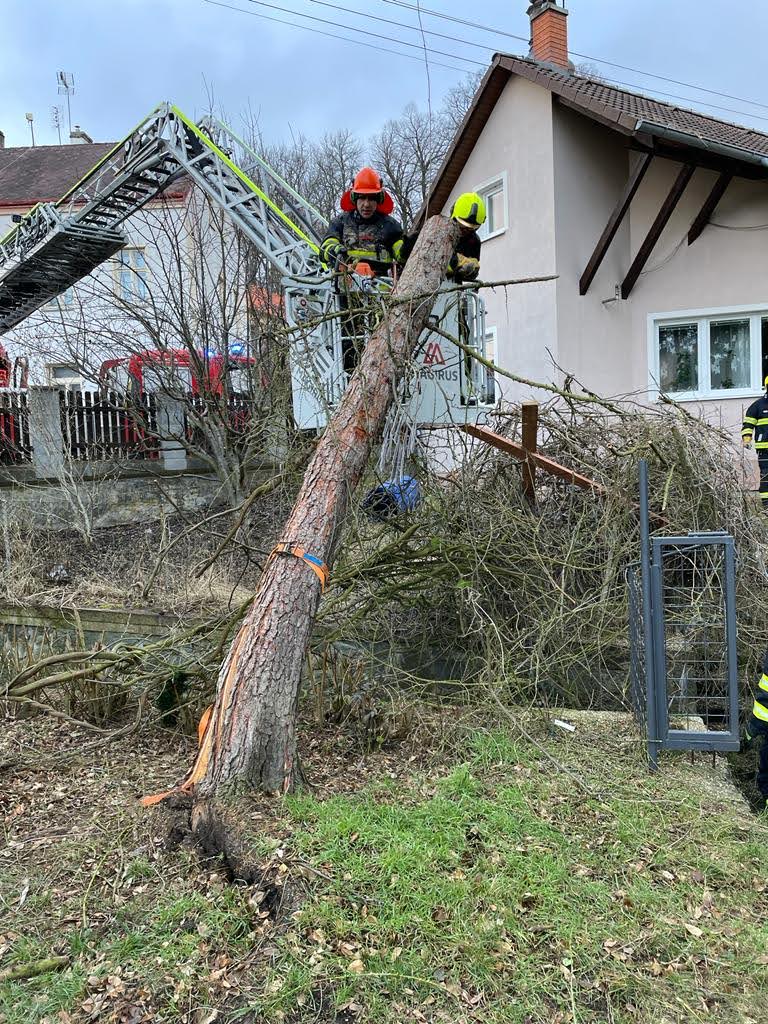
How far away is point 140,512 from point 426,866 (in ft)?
26.2

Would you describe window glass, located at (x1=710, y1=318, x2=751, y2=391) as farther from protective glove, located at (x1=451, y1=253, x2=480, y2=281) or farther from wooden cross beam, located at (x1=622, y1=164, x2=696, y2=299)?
protective glove, located at (x1=451, y1=253, x2=480, y2=281)

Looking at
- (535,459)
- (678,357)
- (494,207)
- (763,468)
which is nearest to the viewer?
(535,459)

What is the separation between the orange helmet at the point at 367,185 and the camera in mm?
5938

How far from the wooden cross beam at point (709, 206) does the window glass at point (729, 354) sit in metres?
1.36

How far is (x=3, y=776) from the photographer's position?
4145 mm

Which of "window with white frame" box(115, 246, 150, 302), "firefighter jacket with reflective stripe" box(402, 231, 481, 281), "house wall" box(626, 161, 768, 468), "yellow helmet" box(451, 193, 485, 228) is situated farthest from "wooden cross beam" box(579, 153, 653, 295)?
"window with white frame" box(115, 246, 150, 302)

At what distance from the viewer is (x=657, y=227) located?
10711mm

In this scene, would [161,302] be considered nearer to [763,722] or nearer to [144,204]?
Result: [144,204]

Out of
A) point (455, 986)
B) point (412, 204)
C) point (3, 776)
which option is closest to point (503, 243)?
point (3, 776)

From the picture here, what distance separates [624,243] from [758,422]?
5531mm

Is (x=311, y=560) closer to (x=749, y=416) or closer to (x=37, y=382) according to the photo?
(x=749, y=416)

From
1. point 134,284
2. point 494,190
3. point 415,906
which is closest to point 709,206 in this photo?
point 494,190

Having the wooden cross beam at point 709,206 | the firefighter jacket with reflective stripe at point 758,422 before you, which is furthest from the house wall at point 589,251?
the firefighter jacket with reflective stripe at point 758,422

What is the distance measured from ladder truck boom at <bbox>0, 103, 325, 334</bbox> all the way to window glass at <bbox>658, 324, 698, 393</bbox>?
6.29 m
